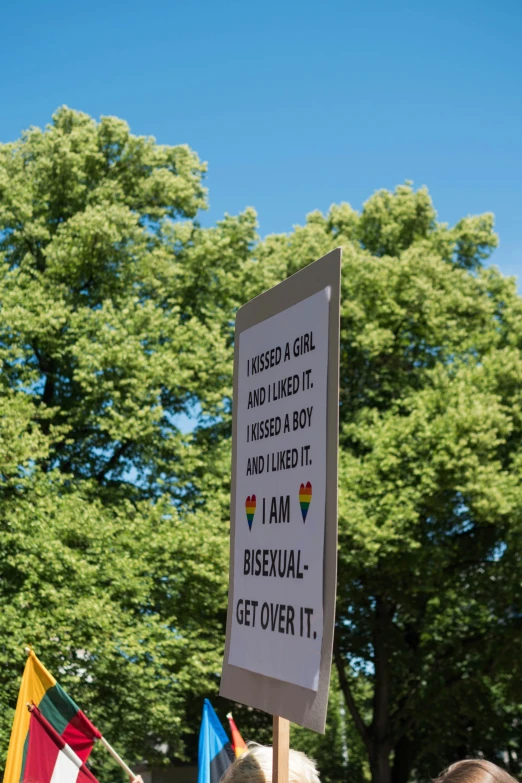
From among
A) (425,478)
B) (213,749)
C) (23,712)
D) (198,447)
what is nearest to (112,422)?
Answer: (198,447)

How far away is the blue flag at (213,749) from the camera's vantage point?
6.97 metres

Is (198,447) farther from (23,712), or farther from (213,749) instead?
(23,712)

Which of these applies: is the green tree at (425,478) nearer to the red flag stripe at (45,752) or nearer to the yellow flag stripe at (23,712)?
the yellow flag stripe at (23,712)

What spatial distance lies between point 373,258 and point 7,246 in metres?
7.88

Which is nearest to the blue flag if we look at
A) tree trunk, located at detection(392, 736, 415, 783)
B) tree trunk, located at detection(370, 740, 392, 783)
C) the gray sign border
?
the gray sign border

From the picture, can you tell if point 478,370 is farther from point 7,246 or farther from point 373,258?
point 7,246

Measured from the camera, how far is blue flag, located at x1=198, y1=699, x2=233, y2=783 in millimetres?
6969

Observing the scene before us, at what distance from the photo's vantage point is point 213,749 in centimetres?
715

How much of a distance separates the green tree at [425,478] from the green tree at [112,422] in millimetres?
2448

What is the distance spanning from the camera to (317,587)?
8.24 ft

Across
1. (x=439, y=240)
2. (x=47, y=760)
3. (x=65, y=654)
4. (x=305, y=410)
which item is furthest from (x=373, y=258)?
(x=305, y=410)

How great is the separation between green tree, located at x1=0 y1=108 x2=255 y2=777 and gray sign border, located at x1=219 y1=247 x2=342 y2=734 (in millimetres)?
11827

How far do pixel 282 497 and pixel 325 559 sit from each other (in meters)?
0.34

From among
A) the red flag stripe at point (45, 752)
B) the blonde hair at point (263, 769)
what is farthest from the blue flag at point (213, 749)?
the blonde hair at point (263, 769)
